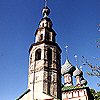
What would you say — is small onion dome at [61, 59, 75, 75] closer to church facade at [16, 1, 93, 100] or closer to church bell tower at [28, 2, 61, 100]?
church facade at [16, 1, 93, 100]

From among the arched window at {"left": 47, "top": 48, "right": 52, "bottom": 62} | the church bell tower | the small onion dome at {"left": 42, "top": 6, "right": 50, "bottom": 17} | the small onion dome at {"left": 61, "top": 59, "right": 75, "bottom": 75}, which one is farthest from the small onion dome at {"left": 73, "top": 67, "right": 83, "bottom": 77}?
the arched window at {"left": 47, "top": 48, "right": 52, "bottom": 62}

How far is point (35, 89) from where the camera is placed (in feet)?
66.5

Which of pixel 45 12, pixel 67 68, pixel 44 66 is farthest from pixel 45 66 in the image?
pixel 67 68

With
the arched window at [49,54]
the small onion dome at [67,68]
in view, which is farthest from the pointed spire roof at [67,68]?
the arched window at [49,54]

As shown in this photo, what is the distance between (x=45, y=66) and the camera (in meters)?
20.8

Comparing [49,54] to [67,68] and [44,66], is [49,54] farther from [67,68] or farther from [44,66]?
[67,68]

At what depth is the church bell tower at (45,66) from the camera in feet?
66.0

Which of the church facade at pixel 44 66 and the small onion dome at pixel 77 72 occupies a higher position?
the small onion dome at pixel 77 72

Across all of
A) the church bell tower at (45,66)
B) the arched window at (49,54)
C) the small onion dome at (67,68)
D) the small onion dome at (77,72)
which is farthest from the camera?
the small onion dome at (77,72)

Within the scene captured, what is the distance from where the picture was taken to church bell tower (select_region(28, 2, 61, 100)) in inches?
792

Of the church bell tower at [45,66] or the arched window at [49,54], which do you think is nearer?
the church bell tower at [45,66]

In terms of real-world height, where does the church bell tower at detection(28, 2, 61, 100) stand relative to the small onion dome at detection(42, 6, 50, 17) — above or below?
below

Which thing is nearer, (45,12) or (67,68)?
(45,12)

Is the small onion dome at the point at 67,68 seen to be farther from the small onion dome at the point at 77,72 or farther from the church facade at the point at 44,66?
the church facade at the point at 44,66
